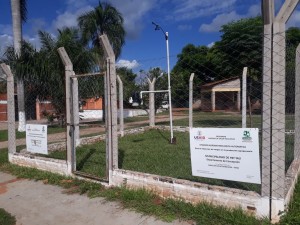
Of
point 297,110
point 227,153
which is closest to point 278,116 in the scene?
point 227,153

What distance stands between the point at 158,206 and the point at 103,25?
20.4m

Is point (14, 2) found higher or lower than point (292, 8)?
higher

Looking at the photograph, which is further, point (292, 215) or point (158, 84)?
point (158, 84)

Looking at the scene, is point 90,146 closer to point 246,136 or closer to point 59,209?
point 59,209

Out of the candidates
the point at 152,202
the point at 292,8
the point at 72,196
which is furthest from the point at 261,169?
the point at 72,196

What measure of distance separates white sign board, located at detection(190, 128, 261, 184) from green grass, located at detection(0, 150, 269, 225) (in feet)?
1.48

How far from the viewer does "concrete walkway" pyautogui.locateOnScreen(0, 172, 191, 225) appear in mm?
4215

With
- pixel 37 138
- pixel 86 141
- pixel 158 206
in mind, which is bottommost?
pixel 158 206

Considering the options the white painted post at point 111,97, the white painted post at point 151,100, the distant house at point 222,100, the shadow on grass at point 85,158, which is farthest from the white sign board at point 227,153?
the white painted post at point 151,100

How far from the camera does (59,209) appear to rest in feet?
15.4

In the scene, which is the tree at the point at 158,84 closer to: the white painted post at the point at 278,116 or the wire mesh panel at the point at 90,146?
the wire mesh panel at the point at 90,146

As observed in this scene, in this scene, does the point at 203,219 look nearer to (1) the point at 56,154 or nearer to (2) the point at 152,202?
(2) the point at 152,202

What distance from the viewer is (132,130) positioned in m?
12.9

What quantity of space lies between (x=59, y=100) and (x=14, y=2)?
8570 millimetres
